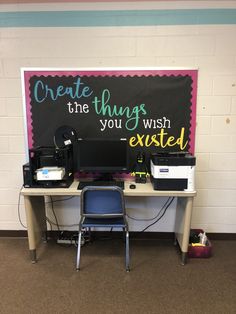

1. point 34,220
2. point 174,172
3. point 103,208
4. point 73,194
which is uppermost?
point 174,172

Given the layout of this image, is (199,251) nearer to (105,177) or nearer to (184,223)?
(184,223)

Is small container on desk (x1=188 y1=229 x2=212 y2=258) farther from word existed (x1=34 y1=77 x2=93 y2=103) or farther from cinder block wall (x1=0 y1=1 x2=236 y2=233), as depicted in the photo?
word existed (x1=34 y1=77 x2=93 y2=103)

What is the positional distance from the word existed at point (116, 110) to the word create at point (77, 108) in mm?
98

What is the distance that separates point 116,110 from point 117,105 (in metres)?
0.05

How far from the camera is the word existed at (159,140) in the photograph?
266 centimetres

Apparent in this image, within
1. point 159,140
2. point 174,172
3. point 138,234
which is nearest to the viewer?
point 174,172

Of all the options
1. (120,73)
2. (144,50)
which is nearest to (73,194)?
(120,73)

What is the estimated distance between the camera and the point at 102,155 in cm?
255

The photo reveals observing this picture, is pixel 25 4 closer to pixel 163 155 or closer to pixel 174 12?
pixel 174 12

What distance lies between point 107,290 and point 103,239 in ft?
2.69

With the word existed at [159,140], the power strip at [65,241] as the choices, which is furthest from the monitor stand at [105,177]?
the power strip at [65,241]

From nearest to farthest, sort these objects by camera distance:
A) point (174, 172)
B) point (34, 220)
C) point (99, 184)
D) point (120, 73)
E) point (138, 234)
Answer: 1. point (174, 172)
2. point (99, 184)
3. point (34, 220)
4. point (120, 73)
5. point (138, 234)

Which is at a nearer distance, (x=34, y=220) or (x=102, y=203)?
(x=102, y=203)

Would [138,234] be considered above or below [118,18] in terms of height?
below
